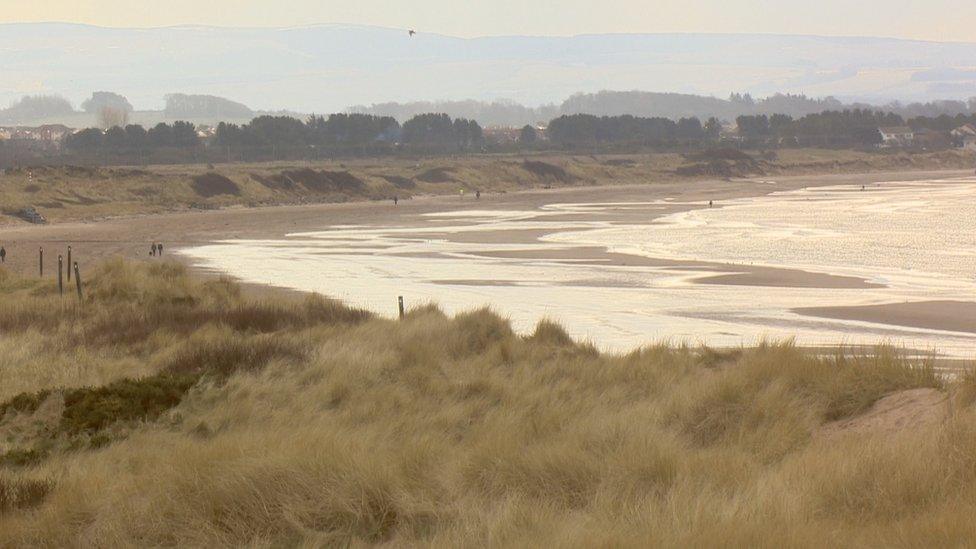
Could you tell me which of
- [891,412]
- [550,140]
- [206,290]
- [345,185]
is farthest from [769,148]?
[891,412]

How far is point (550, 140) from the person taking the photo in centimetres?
13388

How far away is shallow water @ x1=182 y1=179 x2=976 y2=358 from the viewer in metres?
21.1

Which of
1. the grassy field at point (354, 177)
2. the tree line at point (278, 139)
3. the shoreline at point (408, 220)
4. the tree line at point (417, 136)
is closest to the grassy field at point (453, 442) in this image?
the shoreline at point (408, 220)

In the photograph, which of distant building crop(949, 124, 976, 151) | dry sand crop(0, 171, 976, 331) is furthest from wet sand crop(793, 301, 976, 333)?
distant building crop(949, 124, 976, 151)

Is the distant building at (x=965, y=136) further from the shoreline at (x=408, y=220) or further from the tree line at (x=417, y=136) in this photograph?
the shoreline at (x=408, y=220)

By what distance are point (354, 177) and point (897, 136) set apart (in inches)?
3534

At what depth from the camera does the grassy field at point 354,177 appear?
60.1 metres

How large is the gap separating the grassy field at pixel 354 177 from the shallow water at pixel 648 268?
16.1 meters

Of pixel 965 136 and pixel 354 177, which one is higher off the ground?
pixel 965 136

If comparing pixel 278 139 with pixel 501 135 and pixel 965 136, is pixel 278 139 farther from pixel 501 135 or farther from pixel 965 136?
pixel 965 136

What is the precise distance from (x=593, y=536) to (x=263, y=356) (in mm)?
8452

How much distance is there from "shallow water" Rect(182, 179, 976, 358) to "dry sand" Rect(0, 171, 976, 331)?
82 centimetres

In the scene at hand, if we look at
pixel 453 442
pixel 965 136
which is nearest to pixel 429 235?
pixel 453 442

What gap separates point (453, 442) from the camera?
1056 cm
